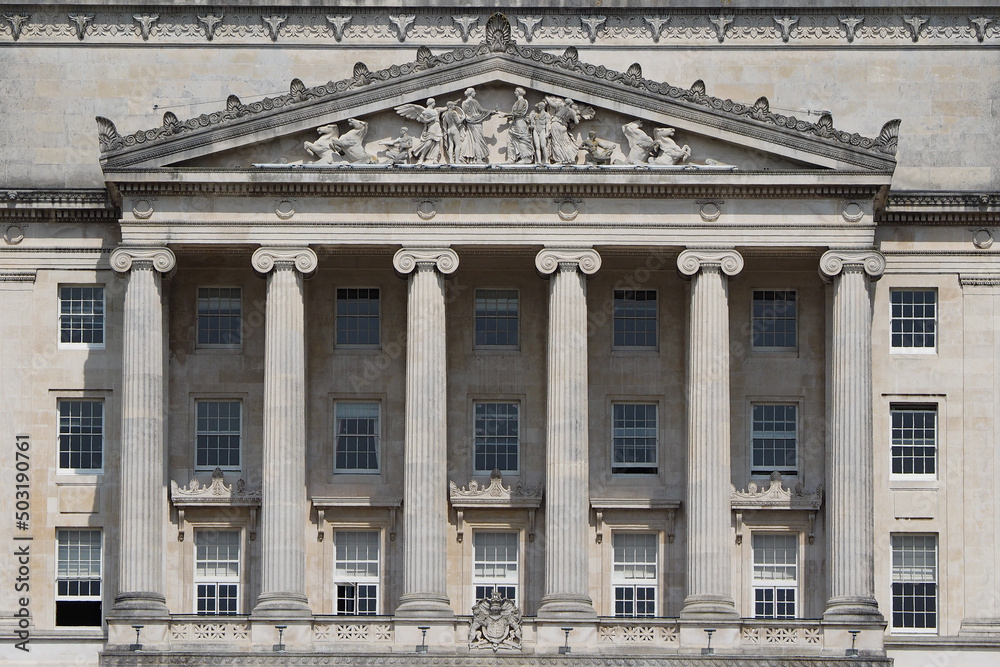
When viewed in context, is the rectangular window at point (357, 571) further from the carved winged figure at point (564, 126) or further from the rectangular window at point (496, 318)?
the carved winged figure at point (564, 126)

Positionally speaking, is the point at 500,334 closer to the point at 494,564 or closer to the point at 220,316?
the point at 494,564

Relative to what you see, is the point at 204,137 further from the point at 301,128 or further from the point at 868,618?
the point at 868,618

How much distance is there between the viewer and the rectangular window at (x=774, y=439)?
8162cm

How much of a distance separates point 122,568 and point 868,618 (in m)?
23.0

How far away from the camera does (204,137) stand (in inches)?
3091

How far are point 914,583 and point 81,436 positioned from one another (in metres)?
27.7

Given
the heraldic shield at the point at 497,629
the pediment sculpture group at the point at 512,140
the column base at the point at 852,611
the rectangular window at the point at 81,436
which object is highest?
the pediment sculpture group at the point at 512,140

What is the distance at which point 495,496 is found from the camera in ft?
266

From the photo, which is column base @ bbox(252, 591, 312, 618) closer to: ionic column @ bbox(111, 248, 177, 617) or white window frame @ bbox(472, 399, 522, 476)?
ionic column @ bbox(111, 248, 177, 617)

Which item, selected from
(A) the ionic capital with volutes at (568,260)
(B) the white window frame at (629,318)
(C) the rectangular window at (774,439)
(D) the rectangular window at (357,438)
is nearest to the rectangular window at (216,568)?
(D) the rectangular window at (357,438)

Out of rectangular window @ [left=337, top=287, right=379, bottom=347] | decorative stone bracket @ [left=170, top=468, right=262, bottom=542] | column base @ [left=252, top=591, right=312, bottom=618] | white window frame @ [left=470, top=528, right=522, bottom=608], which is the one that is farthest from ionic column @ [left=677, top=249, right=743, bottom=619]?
decorative stone bracket @ [left=170, top=468, right=262, bottom=542]

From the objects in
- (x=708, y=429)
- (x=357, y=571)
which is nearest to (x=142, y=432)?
(x=357, y=571)

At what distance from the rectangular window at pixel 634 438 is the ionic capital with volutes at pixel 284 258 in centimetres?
1127

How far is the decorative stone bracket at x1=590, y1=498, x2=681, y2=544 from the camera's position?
80875mm
